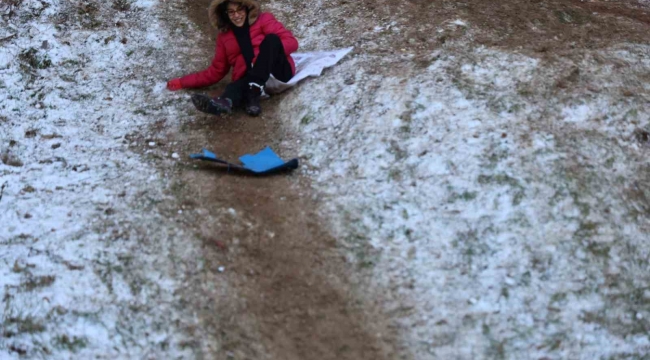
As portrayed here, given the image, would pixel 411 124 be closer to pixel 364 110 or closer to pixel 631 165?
pixel 364 110

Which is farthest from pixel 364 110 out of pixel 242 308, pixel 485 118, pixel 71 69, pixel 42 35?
pixel 42 35

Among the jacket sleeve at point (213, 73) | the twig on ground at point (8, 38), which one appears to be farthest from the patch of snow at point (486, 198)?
the twig on ground at point (8, 38)

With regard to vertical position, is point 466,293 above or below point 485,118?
below

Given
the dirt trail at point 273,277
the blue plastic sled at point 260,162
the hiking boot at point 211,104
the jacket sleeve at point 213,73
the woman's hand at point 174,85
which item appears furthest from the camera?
the woman's hand at point 174,85

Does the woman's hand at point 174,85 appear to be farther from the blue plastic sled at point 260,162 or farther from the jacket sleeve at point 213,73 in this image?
the blue plastic sled at point 260,162

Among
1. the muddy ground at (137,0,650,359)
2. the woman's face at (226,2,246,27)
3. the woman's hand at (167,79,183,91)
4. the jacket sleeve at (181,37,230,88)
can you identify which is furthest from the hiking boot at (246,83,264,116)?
the woman's hand at (167,79,183,91)

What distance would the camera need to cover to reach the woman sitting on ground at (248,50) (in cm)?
636

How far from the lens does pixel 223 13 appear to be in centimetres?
647

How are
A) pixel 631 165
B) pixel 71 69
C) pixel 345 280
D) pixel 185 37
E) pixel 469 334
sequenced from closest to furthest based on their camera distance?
pixel 469 334, pixel 345 280, pixel 631 165, pixel 71 69, pixel 185 37

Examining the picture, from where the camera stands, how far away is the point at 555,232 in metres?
4.86

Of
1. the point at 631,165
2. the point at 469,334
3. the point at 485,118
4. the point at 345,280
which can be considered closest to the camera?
the point at 469,334

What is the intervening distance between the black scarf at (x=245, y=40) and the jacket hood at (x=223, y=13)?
9 cm

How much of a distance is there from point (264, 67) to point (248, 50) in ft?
1.05

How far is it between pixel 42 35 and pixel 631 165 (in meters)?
7.24
